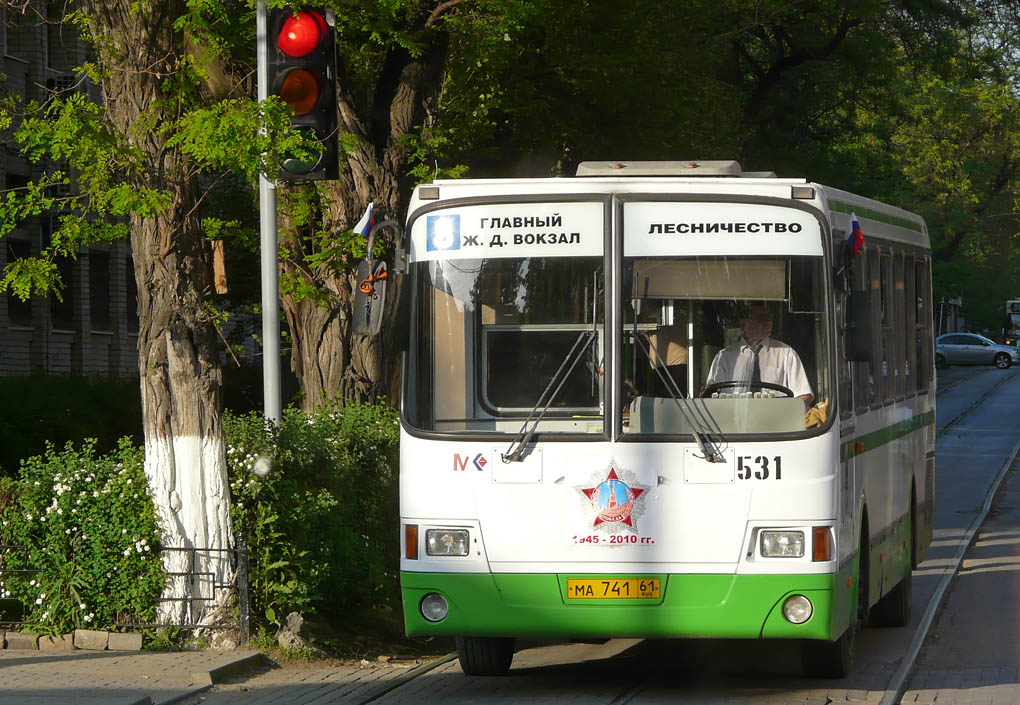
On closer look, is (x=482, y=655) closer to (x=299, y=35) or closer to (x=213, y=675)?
(x=213, y=675)

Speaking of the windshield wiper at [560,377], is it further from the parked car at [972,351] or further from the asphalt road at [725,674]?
the parked car at [972,351]

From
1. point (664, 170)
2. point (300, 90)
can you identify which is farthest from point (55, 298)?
point (664, 170)

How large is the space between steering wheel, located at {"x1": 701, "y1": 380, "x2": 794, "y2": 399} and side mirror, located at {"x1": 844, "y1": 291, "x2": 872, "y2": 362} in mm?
393

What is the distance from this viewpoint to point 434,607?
30.2 ft

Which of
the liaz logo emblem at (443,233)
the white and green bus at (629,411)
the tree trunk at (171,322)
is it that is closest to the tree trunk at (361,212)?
the tree trunk at (171,322)

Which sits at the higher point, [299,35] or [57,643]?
[299,35]

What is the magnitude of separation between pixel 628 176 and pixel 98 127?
326 cm

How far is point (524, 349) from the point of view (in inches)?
367

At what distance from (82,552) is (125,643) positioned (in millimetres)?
643

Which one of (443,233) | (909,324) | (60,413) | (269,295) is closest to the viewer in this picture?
(443,233)

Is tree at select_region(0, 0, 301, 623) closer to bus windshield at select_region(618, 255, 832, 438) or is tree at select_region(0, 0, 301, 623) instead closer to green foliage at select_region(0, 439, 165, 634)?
green foliage at select_region(0, 439, 165, 634)

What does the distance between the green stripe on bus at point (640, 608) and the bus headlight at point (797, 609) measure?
0.03 metres

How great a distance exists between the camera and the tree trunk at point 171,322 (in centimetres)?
1084

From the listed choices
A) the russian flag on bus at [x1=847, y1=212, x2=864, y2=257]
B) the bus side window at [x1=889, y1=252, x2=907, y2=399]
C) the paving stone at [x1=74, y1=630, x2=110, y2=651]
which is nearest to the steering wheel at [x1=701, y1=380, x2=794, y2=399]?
the russian flag on bus at [x1=847, y1=212, x2=864, y2=257]
